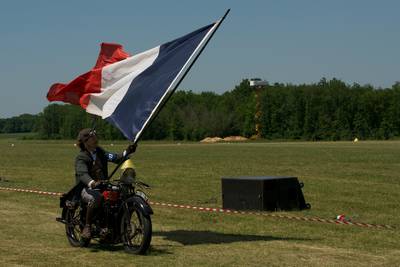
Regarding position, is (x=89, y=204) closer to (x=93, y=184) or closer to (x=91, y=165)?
(x=93, y=184)

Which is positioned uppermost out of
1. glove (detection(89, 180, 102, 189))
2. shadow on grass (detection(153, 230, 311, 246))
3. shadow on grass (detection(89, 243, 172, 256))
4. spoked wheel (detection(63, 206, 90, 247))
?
glove (detection(89, 180, 102, 189))

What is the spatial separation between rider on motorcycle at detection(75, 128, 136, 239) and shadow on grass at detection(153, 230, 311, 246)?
161cm

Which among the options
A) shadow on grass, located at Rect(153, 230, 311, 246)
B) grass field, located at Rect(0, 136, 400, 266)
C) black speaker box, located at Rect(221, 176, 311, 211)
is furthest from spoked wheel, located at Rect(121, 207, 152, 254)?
black speaker box, located at Rect(221, 176, 311, 211)

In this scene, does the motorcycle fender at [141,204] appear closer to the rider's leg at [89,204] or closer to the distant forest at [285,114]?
the rider's leg at [89,204]

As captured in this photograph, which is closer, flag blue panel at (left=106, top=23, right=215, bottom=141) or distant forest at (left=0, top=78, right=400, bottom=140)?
flag blue panel at (left=106, top=23, right=215, bottom=141)

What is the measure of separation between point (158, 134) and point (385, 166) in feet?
443

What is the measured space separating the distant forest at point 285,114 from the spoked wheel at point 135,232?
11333 centimetres

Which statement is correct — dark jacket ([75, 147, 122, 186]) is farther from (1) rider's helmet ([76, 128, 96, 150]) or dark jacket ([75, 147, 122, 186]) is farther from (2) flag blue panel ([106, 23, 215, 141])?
(2) flag blue panel ([106, 23, 215, 141])

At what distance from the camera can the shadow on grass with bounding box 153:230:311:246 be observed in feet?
35.7

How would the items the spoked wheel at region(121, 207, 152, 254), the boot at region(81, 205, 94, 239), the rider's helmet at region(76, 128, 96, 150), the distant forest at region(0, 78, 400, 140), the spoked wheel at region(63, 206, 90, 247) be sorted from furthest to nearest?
1. the distant forest at region(0, 78, 400, 140)
2. the spoked wheel at region(63, 206, 90, 247)
3. the rider's helmet at region(76, 128, 96, 150)
4. the boot at region(81, 205, 94, 239)
5. the spoked wheel at region(121, 207, 152, 254)

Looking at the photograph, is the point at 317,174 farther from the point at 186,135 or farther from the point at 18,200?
the point at 186,135

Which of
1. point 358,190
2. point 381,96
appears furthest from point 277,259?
point 381,96

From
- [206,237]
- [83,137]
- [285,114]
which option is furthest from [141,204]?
[285,114]

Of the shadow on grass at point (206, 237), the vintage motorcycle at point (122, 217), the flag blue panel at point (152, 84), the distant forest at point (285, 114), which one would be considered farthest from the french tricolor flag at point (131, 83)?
the distant forest at point (285, 114)
